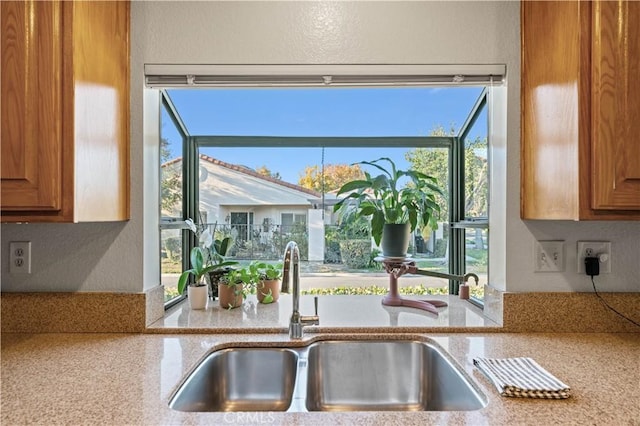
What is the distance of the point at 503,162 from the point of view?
4.35 ft

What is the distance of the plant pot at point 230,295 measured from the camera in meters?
1.50

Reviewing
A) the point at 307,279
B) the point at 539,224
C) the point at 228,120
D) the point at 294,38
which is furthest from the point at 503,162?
the point at 228,120

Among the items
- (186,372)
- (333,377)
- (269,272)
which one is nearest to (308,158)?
(269,272)

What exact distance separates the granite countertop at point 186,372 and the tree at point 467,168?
2.04ft

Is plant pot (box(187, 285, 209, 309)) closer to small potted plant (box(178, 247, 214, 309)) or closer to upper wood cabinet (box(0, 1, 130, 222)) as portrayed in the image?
small potted plant (box(178, 247, 214, 309))

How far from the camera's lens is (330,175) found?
71.4 inches

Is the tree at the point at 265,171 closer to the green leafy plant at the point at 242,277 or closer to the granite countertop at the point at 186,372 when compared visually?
the green leafy plant at the point at 242,277

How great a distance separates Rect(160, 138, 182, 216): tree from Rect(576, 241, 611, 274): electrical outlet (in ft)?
5.36

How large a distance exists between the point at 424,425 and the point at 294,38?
49.8 inches

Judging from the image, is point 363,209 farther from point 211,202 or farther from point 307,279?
point 211,202

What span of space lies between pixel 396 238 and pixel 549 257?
0.56 m

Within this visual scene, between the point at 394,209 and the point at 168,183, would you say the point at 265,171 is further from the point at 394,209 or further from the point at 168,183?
the point at 394,209

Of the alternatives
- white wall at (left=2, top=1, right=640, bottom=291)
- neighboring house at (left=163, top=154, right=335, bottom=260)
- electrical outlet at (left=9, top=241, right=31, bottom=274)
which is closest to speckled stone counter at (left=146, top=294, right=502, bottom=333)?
white wall at (left=2, top=1, right=640, bottom=291)

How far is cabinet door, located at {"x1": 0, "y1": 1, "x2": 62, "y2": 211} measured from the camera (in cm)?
93
